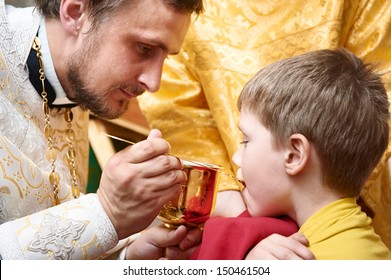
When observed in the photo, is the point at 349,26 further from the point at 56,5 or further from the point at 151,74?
the point at 56,5

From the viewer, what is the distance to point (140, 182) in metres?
1.47

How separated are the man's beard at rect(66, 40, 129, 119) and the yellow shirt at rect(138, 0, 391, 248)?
1.14ft

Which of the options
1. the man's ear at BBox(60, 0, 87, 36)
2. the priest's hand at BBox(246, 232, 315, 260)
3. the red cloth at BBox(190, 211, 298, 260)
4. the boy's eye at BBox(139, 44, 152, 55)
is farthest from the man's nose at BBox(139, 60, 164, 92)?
the priest's hand at BBox(246, 232, 315, 260)

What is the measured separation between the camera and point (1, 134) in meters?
1.62

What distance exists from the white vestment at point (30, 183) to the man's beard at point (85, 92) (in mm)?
90

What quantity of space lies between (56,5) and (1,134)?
0.36 m

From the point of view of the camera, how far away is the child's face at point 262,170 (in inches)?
56.0

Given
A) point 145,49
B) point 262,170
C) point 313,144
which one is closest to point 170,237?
point 262,170

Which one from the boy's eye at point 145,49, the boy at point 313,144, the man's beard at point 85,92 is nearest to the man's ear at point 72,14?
Result: the man's beard at point 85,92

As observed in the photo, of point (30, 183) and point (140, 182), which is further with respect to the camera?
point (30, 183)

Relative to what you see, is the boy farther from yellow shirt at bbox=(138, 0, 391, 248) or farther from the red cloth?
yellow shirt at bbox=(138, 0, 391, 248)

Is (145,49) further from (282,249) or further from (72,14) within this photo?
(282,249)

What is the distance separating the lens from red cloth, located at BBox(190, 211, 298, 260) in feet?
4.48

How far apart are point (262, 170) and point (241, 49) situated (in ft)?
2.53
